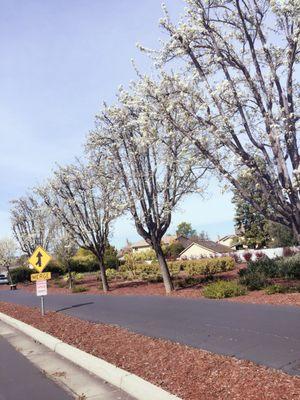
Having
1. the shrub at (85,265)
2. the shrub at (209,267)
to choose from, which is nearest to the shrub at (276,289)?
the shrub at (209,267)

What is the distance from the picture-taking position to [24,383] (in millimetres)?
6914

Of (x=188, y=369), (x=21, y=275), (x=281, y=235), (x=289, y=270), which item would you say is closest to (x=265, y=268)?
(x=289, y=270)

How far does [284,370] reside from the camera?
598 centimetres

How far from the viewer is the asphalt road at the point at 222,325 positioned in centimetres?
707

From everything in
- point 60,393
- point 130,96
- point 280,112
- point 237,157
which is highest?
point 130,96

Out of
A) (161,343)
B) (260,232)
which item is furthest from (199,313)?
(260,232)

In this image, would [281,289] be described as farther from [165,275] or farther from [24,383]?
[24,383]

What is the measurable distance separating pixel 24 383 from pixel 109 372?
4.29ft

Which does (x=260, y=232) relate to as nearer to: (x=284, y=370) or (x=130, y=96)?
(x=130, y=96)

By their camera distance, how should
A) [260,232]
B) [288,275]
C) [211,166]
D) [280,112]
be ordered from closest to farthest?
[280,112] < [211,166] < [288,275] < [260,232]

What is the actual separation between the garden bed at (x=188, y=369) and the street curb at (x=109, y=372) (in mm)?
177

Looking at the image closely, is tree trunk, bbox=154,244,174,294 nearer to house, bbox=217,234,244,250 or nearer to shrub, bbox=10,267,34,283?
shrub, bbox=10,267,34,283

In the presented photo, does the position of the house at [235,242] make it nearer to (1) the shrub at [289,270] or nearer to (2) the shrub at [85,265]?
(2) the shrub at [85,265]

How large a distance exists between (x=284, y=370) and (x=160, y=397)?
1.72 meters
